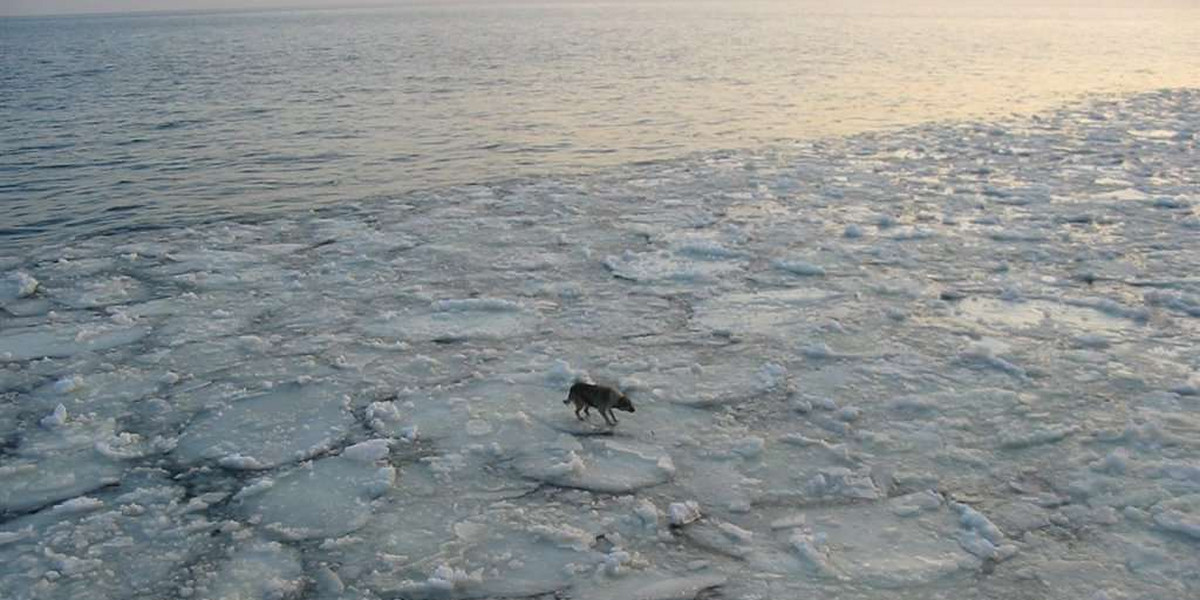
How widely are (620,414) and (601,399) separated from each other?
28cm

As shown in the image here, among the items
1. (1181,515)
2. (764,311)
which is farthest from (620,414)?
(1181,515)

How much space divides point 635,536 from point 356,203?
23.8ft

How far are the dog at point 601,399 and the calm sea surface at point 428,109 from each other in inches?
258

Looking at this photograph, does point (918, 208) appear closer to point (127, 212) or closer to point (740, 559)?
point (740, 559)

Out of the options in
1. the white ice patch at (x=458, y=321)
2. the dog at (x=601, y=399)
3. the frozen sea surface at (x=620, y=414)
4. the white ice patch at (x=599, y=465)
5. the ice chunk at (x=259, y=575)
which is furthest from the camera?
the white ice patch at (x=458, y=321)

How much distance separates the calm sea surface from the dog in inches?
258

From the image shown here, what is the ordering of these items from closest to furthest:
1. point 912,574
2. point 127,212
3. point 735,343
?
point 912,574
point 735,343
point 127,212

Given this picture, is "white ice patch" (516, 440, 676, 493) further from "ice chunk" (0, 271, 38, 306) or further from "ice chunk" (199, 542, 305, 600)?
"ice chunk" (0, 271, 38, 306)

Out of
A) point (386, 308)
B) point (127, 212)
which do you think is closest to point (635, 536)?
point (386, 308)

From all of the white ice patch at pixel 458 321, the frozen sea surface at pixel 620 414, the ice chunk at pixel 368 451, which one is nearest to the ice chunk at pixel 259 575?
the frozen sea surface at pixel 620 414

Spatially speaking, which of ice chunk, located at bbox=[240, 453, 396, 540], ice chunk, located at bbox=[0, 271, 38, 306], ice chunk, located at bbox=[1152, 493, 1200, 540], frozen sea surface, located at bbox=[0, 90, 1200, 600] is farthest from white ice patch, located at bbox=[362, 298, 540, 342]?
ice chunk, located at bbox=[1152, 493, 1200, 540]

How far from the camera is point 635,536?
3344mm

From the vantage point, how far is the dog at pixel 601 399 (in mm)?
4168

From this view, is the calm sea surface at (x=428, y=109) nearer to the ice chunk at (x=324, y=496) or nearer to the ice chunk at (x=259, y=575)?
the ice chunk at (x=324, y=496)
